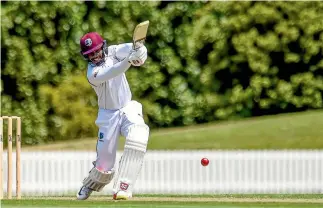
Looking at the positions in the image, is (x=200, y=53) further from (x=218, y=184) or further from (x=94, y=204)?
(x=94, y=204)

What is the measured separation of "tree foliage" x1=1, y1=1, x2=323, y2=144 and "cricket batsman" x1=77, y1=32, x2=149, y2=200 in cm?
830

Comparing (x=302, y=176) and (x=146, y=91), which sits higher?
(x=146, y=91)

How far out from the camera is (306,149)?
19.3m

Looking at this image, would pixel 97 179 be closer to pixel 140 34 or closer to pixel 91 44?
pixel 91 44

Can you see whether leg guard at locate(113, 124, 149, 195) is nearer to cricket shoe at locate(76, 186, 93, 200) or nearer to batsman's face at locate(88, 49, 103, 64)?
cricket shoe at locate(76, 186, 93, 200)

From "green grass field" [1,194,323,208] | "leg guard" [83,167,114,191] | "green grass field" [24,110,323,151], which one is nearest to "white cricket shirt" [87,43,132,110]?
"leg guard" [83,167,114,191]

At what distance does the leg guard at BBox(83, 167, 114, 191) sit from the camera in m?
12.4

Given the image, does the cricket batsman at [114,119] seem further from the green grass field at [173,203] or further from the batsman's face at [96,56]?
the green grass field at [173,203]

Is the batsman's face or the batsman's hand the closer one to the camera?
the batsman's hand

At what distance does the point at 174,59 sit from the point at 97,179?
28.5ft

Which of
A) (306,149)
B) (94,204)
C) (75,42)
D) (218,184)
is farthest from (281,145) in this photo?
(94,204)

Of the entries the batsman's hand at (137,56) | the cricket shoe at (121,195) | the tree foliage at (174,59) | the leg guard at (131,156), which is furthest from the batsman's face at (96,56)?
the tree foliage at (174,59)

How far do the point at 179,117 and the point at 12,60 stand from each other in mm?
2921

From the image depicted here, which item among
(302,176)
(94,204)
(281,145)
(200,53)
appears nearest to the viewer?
(94,204)
